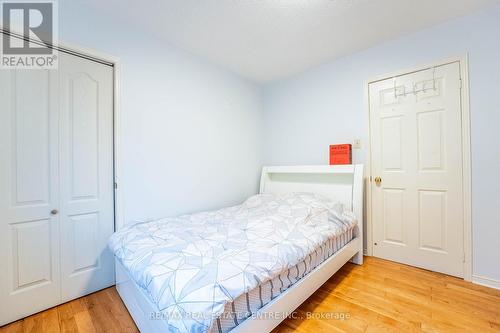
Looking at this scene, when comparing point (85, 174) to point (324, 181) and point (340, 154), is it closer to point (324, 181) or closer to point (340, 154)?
point (324, 181)

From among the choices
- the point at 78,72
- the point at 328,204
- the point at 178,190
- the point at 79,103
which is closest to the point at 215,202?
the point at 178,190

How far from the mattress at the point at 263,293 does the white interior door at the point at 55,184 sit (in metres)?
1.55

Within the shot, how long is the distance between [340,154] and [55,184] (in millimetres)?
2888

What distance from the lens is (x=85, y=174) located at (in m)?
1.87

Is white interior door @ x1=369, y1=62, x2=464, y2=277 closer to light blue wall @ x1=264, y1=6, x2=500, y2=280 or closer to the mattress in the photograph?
light blue wall @ x1=264, y1=6, x2=500, y2=280

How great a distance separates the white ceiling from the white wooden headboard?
4.69 feet

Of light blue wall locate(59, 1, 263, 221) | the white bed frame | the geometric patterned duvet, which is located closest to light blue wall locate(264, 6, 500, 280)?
the white bed frame

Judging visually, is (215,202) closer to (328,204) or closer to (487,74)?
(328,204)

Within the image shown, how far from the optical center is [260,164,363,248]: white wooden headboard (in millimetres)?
2416

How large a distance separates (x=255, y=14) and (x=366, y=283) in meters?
2.68

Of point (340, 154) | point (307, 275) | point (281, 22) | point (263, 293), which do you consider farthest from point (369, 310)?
point (281, 22)

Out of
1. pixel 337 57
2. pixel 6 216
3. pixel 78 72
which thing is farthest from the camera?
pixel 337 57

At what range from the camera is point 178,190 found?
2.44 meters

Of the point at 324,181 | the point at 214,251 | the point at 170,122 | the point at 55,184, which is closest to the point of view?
the point at 214,251
